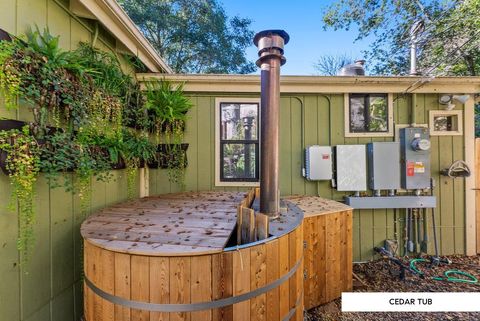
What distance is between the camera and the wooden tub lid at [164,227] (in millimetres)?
1241

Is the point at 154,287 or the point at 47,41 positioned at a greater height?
the point at 47,41

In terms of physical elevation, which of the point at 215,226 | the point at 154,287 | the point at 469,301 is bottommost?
the point at 469,301

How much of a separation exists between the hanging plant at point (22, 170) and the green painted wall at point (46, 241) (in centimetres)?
6

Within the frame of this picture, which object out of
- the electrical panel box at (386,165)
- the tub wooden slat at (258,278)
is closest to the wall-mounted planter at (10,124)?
the tub wooden slat at (258,278)

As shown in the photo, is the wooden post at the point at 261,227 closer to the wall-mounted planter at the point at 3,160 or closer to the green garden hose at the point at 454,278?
the wall-mounted planter at the point at 3,160

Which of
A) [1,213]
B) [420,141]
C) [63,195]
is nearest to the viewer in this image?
[1,213]

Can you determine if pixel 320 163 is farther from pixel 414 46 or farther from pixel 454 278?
pixel 414 46

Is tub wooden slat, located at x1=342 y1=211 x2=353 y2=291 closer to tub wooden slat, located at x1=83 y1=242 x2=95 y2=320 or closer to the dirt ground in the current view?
the dirt ground

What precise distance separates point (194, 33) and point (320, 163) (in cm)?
692

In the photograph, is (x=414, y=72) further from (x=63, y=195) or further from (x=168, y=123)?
(x=63, y=195)

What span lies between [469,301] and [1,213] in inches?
176

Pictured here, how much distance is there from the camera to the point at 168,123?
3.25 meters

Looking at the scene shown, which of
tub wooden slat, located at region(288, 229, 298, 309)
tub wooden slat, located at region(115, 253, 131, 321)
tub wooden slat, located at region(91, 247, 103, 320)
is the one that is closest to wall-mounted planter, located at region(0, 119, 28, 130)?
tub wooden slat, located at region(91, 247, 103, 320)

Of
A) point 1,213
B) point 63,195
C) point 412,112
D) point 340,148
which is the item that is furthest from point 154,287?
point 412,112
